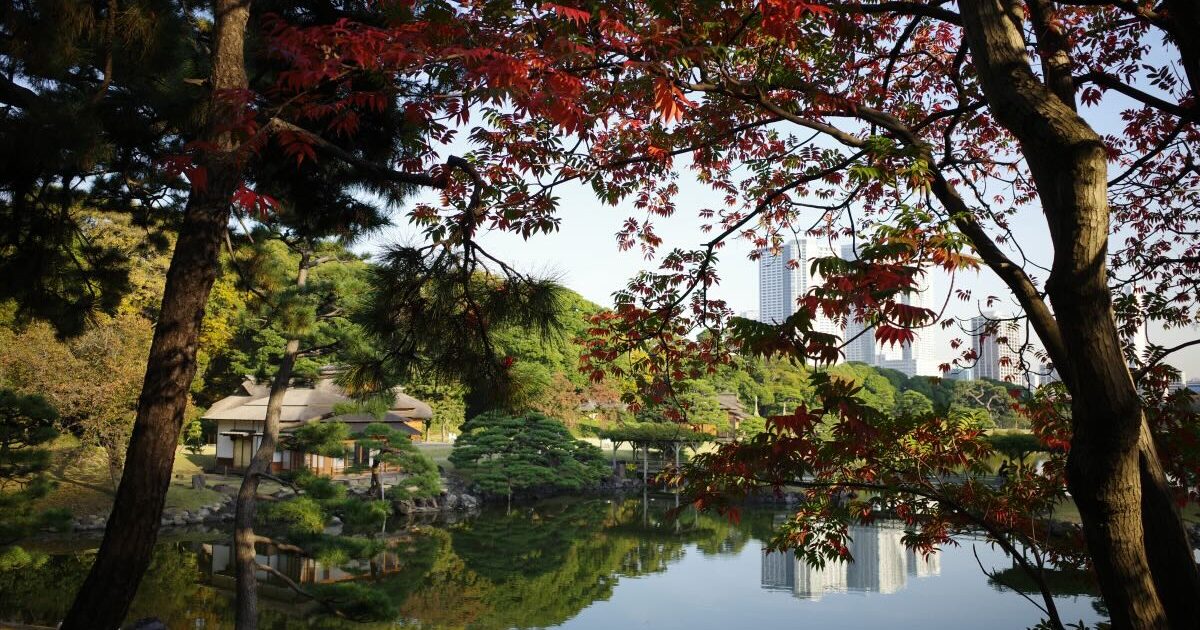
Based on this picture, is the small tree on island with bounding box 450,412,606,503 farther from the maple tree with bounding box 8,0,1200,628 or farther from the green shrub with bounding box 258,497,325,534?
the maple tree with bounding box 8,0,1200,628

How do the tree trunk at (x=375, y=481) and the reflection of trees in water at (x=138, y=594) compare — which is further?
the tree trunk at (x=375, y=481)

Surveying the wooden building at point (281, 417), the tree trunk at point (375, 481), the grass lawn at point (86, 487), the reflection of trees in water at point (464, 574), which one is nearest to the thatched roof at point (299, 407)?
the wooden building at point (281, 417)

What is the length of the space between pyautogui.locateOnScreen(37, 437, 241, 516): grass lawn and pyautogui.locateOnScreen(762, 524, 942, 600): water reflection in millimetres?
10146

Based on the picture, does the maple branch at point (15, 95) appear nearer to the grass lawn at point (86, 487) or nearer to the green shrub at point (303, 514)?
the green shrub at point (303, 514)

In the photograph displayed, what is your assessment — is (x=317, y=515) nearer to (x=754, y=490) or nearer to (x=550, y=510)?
(x=754, y=490)

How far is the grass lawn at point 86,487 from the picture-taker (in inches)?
512

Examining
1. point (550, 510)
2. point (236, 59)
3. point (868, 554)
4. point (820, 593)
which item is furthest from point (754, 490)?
point (550, 510)

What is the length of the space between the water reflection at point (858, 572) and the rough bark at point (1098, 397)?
26.6 feet

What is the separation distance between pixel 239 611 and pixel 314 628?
1.47m

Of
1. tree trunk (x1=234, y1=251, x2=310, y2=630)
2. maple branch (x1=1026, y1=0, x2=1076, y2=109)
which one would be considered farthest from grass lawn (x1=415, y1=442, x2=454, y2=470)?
maple branch (x1=1026, y1=0, x2=1076, y2=109)

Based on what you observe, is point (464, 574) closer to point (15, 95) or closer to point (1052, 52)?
point (15, 95)

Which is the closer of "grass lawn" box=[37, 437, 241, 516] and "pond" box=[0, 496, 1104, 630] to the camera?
"pond" box=[0, 496, 1104, 630]

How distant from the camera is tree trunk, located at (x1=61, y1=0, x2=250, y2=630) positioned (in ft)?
9.76

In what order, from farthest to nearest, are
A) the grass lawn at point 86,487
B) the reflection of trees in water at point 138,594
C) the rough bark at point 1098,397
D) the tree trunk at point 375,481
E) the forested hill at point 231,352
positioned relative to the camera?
1. the tree trunk at point 375,481
2. the grass lawn at point 86,487
3. the reflection of trees in water at point 138,594
4. the forested hill at point 231,352
5. the rough bark at point 1098,397
